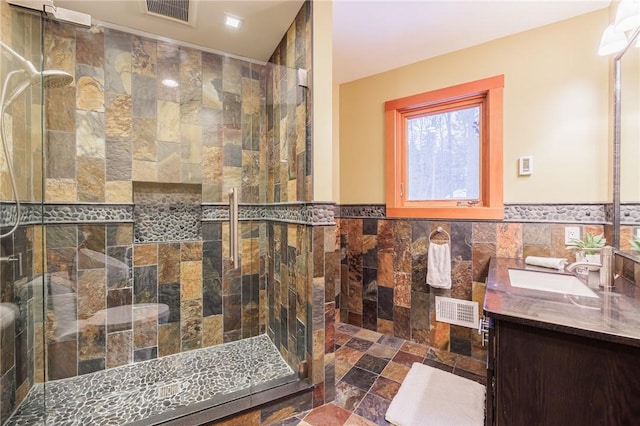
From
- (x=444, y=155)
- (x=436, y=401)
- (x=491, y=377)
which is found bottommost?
(x=436, y=401)

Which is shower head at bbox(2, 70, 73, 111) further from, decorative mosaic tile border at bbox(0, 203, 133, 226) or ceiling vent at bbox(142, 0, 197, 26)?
ceiling vent at bbox(142, 0, 197, 26)

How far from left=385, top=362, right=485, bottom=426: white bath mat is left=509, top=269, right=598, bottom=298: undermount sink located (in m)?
0.74

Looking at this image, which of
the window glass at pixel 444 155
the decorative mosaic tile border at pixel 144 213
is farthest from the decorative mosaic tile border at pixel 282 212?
the window glass at pixel 444 155

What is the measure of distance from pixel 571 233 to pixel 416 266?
1.01 metres

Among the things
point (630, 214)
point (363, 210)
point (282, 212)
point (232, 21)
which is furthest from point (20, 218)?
point (630, 214)

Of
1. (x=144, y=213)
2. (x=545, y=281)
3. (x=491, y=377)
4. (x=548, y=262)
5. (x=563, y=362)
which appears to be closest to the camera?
(x=563, y=362)

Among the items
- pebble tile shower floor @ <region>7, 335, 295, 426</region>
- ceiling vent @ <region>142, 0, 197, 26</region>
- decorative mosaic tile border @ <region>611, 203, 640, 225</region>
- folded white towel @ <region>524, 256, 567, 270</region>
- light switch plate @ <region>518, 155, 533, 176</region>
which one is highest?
ceiling vent @ <region>142, 0, 197, 26</region>

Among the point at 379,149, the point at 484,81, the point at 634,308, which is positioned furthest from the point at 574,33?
the point at 634,308

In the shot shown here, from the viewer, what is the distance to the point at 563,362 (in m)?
0.78

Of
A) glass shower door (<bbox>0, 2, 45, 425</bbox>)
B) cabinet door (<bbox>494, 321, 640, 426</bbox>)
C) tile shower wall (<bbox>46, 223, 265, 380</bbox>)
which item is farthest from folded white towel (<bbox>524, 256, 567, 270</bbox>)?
glass shower door (<bbox>0, 2, 45, 425</bbox>)

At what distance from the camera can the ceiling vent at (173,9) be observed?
1507 mm

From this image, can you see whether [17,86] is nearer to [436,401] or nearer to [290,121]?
[290,121]

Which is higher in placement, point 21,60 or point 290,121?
point 21,60

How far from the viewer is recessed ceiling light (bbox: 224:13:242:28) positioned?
1.64 meters
